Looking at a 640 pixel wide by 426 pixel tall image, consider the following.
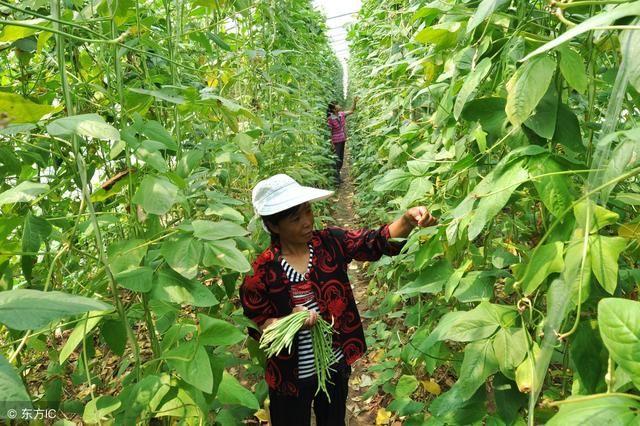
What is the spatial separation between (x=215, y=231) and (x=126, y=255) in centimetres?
22

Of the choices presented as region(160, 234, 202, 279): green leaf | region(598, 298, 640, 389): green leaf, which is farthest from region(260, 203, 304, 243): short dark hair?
region(598, 298, 640, 389): green leaf

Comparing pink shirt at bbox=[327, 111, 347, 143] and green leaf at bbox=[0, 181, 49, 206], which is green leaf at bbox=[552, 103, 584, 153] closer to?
green leaf at bbox=[0, 181, 49, 206]

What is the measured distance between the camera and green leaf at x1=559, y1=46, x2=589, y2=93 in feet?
2.56

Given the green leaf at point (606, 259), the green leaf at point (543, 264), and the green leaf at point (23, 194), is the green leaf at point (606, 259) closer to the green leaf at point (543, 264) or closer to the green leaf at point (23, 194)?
the green leaf at point (543, 264)

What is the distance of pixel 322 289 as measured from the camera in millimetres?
1760

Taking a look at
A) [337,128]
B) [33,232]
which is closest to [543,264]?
[33,232]

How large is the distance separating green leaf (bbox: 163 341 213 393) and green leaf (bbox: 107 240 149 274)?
0.75 feet

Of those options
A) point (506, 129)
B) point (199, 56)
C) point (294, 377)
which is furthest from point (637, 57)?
point (199, 56)

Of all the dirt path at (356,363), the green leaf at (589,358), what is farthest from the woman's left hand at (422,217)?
the dirt path at (356,363)

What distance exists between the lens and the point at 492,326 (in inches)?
34.6

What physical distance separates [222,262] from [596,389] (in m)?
0.75

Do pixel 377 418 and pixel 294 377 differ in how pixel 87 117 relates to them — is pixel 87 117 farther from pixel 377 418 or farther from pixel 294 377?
pixel 377 418

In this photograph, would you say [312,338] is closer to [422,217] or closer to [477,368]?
[422,217]

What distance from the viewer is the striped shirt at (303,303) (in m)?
1.72
